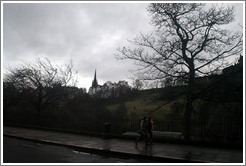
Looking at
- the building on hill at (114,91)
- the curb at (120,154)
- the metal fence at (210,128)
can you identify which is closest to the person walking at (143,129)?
the curb at (120,154)

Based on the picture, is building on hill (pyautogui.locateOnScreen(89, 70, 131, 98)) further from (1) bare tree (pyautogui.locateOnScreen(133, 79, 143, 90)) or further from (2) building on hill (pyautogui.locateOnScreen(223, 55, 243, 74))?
(2) building on hill (pyautogui.locateOnScreen(223, 55, 243, 74))

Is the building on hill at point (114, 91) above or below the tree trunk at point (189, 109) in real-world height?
above

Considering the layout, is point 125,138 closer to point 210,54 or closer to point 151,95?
point 151,95

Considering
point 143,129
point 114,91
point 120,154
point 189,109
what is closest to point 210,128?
point 189,109

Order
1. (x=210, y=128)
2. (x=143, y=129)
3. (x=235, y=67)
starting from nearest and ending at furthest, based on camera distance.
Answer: (x=235, y=67)
(x=210, y=128)
(x=143, y=129)

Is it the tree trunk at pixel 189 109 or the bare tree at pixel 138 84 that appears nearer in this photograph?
the tree trunk at pixel 189 109

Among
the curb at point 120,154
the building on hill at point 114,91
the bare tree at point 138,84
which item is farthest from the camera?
the building on hill at point 114,91

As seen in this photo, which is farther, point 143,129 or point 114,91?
point 114,91

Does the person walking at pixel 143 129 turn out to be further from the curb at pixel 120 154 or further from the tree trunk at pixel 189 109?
the tree trunk at pixel 189 109

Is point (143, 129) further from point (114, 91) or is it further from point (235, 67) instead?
point (114, 91)

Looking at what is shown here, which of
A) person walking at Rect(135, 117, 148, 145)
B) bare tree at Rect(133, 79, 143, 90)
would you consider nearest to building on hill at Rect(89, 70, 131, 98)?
bare tree at Rect(133, 79, 143, 90)

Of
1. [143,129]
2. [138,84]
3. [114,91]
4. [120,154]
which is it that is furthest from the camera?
[114,91]

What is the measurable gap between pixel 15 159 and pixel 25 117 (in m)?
16.7

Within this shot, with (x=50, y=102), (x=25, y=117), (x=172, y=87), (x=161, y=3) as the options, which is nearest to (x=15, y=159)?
(x=172, y=87)
